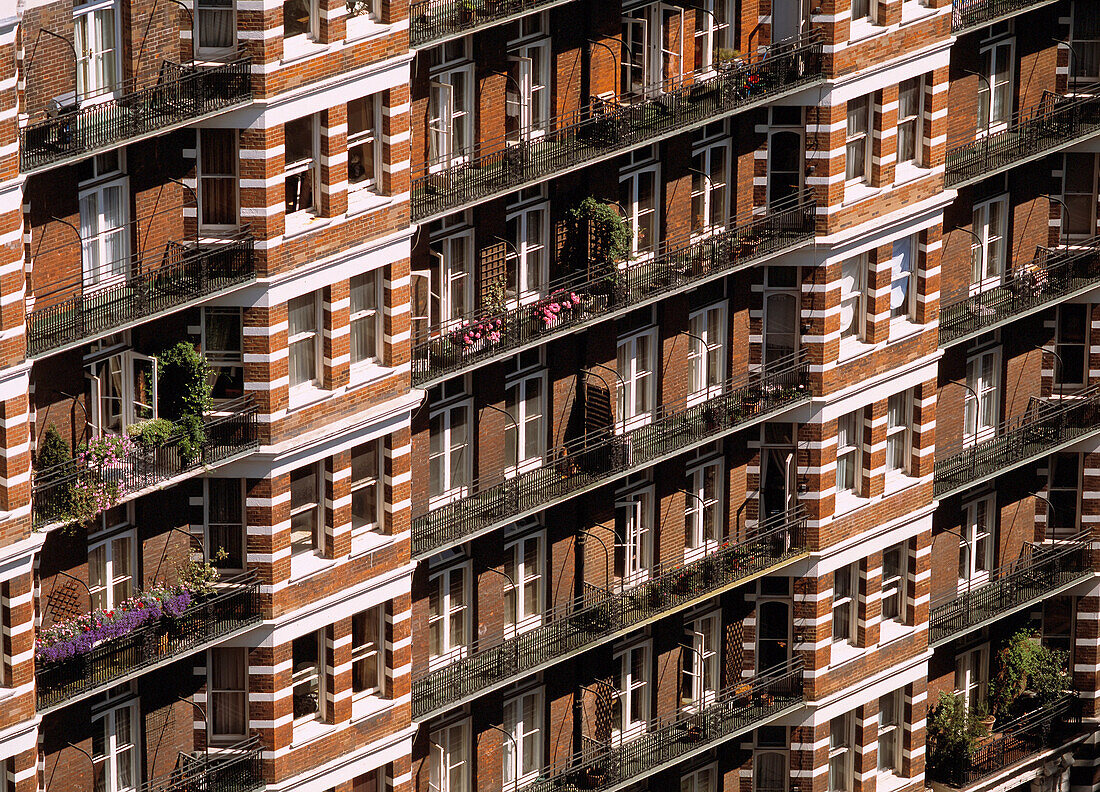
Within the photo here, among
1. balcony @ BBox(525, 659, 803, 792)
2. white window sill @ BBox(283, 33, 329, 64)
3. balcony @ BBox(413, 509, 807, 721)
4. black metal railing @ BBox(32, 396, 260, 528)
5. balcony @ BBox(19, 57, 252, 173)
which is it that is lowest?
balcony @ BBox(525, 659, 803, 792)

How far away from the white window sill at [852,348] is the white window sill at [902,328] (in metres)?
0.88

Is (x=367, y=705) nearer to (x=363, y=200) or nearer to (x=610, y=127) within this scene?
(x=363, y=200)

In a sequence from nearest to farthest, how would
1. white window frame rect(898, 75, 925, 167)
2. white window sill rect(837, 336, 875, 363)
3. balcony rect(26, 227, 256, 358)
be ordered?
1. balcony rect(26, 227, 256, 358)
2. white window sill rect(837, 336, 875, 363)
3. white window frame rect(898, 75, 925, 167)

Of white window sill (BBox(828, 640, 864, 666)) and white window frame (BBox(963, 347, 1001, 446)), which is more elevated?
white window frame (BBox(963, 347, 1001, 446))

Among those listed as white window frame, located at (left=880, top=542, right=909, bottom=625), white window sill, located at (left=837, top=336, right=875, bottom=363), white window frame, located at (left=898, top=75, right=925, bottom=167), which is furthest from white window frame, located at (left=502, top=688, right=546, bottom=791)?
white window frame, located at (left=898, top=75, right=925, bottom=167)

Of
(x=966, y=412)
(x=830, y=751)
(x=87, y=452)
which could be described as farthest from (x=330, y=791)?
(x=966, y=412)

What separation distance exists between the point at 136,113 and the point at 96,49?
1.53 metres

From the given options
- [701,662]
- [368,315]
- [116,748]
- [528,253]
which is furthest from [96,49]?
[701,662]

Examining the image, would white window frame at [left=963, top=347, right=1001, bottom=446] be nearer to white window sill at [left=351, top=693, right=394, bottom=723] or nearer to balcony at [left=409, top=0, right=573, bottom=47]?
balcony at [left=409, top=0, right=573, bottom=47]

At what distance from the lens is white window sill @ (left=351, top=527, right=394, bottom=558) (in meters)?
68.5

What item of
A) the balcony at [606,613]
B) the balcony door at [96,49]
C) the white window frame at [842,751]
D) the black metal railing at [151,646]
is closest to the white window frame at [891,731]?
the white window frame at [842,751]

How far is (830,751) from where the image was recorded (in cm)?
7994

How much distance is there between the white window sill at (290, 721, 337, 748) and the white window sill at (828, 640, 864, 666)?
1563cm

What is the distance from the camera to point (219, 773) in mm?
66625
